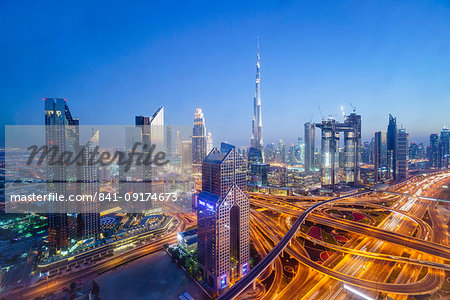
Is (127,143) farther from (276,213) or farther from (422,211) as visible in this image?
(422,211)

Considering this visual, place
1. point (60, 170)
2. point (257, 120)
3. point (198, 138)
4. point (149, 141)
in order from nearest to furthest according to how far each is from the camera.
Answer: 1. point (60, 170)
2. point (149, 141)
3. point (198, 138)
4. point (257, 120)

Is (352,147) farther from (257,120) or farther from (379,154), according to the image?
(257,120)

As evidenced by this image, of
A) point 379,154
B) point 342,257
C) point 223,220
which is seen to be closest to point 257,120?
point 379,154

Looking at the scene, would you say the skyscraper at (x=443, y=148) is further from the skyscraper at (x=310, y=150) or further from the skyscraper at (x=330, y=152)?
the skyscraper at (x=330, y=152)

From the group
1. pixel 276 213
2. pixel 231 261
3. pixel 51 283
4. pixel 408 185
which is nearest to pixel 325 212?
pixel 276 213

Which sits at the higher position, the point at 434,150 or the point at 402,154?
the point at 434,150

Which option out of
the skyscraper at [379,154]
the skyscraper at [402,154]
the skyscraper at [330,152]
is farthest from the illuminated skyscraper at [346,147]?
the skyscraper at [402,154]
